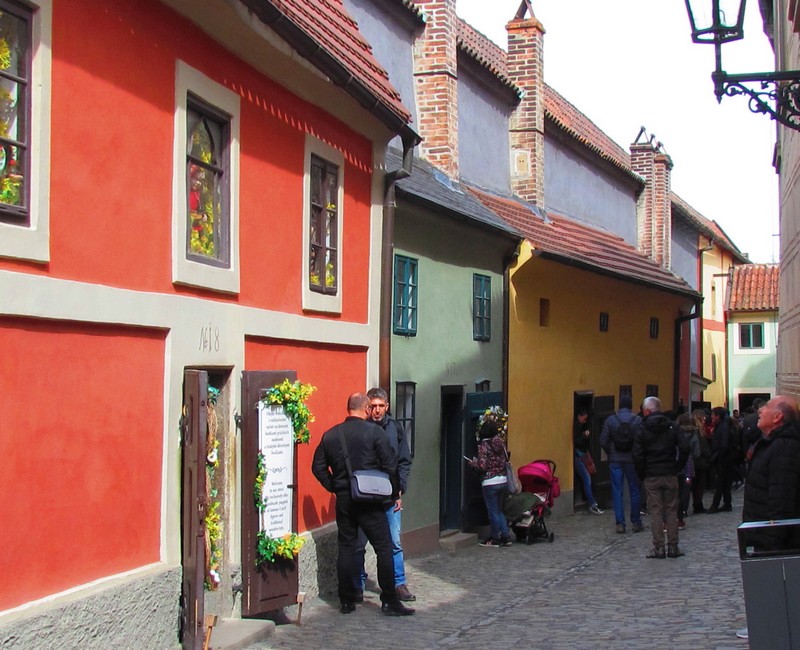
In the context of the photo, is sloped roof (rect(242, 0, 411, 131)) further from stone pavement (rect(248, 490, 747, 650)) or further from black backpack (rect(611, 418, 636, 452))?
black backpack (rect(611, 418, 636, 452))

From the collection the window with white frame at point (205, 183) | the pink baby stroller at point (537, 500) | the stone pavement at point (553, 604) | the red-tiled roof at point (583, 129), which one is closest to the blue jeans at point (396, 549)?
the stone pavement at point (553, 604)

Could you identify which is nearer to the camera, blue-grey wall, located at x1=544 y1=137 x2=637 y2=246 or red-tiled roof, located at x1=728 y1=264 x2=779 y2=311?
blue-grey wall, located at x1=544 y1=137 x2=637 y2=246

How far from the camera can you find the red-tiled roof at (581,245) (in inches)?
768

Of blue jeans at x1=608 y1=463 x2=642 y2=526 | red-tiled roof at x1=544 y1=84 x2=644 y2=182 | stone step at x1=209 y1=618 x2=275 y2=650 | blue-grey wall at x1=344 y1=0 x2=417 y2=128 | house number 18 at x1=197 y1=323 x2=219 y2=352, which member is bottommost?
stone step at x1=209 y1=618 x2=275 y2=650

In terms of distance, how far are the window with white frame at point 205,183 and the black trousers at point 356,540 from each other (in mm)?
2038

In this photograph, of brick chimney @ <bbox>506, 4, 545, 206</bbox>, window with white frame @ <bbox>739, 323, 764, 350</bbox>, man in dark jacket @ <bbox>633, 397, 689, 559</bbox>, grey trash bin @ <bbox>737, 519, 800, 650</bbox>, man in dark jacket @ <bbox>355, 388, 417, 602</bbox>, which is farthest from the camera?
window with white frame @ <bbox>739, 323, 764, 350</bbox>

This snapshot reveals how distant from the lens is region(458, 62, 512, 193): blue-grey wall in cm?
2003

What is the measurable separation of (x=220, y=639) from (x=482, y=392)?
8.36 meters

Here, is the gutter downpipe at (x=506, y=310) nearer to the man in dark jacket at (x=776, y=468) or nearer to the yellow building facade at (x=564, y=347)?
the yellow building facade at (x=564, y=347)

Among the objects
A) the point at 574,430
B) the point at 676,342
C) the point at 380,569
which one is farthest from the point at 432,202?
the point at 676,342

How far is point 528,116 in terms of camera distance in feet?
75.2

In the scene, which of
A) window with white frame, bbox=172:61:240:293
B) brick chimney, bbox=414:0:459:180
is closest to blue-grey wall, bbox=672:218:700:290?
brick chimney, bbox=414:0:459:180

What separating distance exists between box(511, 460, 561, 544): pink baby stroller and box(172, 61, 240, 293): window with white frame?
7435mm

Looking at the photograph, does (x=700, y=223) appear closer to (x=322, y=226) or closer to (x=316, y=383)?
(x=322, y=226)
